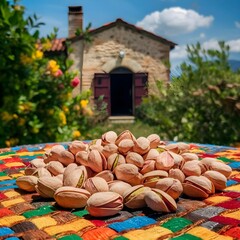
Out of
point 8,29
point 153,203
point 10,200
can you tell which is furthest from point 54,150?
point 8,29

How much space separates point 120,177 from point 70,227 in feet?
0.87

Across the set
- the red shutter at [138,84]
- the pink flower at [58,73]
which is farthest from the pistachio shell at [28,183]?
the red shutter at [138,84]

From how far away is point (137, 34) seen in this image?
27.2ft

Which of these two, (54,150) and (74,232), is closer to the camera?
(74,232)

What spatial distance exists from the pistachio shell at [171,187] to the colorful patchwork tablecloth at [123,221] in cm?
3

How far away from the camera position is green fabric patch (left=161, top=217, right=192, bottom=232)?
0.73m

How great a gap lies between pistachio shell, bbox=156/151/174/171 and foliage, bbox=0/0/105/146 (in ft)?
5.56

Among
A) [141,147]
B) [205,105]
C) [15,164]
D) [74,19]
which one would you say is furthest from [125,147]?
[74,19]

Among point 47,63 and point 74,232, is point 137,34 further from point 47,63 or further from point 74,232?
point 74,232

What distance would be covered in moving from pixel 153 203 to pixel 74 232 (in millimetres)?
192

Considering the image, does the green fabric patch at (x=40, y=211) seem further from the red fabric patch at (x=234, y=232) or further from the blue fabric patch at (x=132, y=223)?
the red fabric patch at (x=234, y=232)

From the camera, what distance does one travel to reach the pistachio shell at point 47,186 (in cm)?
93

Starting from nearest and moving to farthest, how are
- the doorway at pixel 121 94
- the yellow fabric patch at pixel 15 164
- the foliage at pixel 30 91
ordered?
the yellow fabric patch at pixel 15 164 → the foliage at pixel 30 91 → the doorway at pixel 121 94

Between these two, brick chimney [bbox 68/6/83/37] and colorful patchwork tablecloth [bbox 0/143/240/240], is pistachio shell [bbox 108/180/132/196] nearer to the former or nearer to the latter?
colorful patchwork tablecloth [bbox 0/143/240/240]
